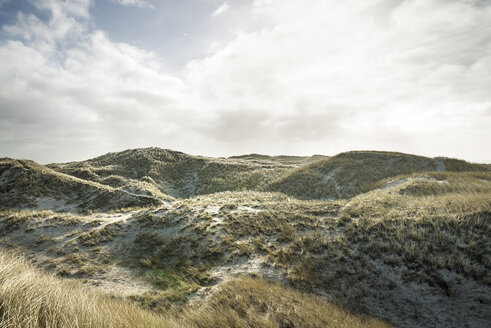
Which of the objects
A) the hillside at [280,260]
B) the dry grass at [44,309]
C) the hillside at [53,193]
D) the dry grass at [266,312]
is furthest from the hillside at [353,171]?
the dry grass at [44,309]

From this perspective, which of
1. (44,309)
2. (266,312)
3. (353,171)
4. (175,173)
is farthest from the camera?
(175,173)

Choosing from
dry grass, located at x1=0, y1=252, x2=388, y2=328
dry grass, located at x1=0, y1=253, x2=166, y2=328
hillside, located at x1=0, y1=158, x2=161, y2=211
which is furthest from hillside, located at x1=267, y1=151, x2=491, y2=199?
dry grass, located at x1=0, y1=253, x2=166, y2=328

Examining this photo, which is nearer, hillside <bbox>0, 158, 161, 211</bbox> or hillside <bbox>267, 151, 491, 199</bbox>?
hillside <bbox>0, 158, 161, 211</bbox>

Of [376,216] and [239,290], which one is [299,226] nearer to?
[376,216]

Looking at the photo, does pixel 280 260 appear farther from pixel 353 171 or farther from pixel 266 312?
pixel 353 171

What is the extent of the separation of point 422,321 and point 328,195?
24919 mm

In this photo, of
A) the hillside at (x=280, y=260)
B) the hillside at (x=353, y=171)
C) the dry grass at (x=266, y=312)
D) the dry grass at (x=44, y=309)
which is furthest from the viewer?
the hillside at (x=353, y=171)

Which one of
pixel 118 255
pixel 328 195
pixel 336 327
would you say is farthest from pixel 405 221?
pixel 328 195

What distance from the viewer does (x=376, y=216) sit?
13.1 meters

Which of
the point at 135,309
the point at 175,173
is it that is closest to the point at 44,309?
the point at 135,309

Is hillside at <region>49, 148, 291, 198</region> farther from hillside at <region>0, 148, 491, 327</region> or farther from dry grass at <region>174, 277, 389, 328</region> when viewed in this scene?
dry grass at <region>174, 277, 389, 328</region>

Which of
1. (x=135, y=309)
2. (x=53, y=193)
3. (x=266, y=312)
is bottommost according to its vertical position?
(x=266, y=312)

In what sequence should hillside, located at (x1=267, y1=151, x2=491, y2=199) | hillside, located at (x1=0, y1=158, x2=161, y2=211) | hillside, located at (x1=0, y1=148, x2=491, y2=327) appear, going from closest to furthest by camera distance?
1. hillside, located at (x1=0, y1=148, x2=491, y2=327)
2. hillside, located at (x1=0, y1=158, x2=161, y2=211)
3. hillside, located at (x1=267, y1=151, x2=491, y2=199)

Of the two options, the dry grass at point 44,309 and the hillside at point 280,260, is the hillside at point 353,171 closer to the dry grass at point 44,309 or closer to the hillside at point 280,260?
the hillside at point 280,260
